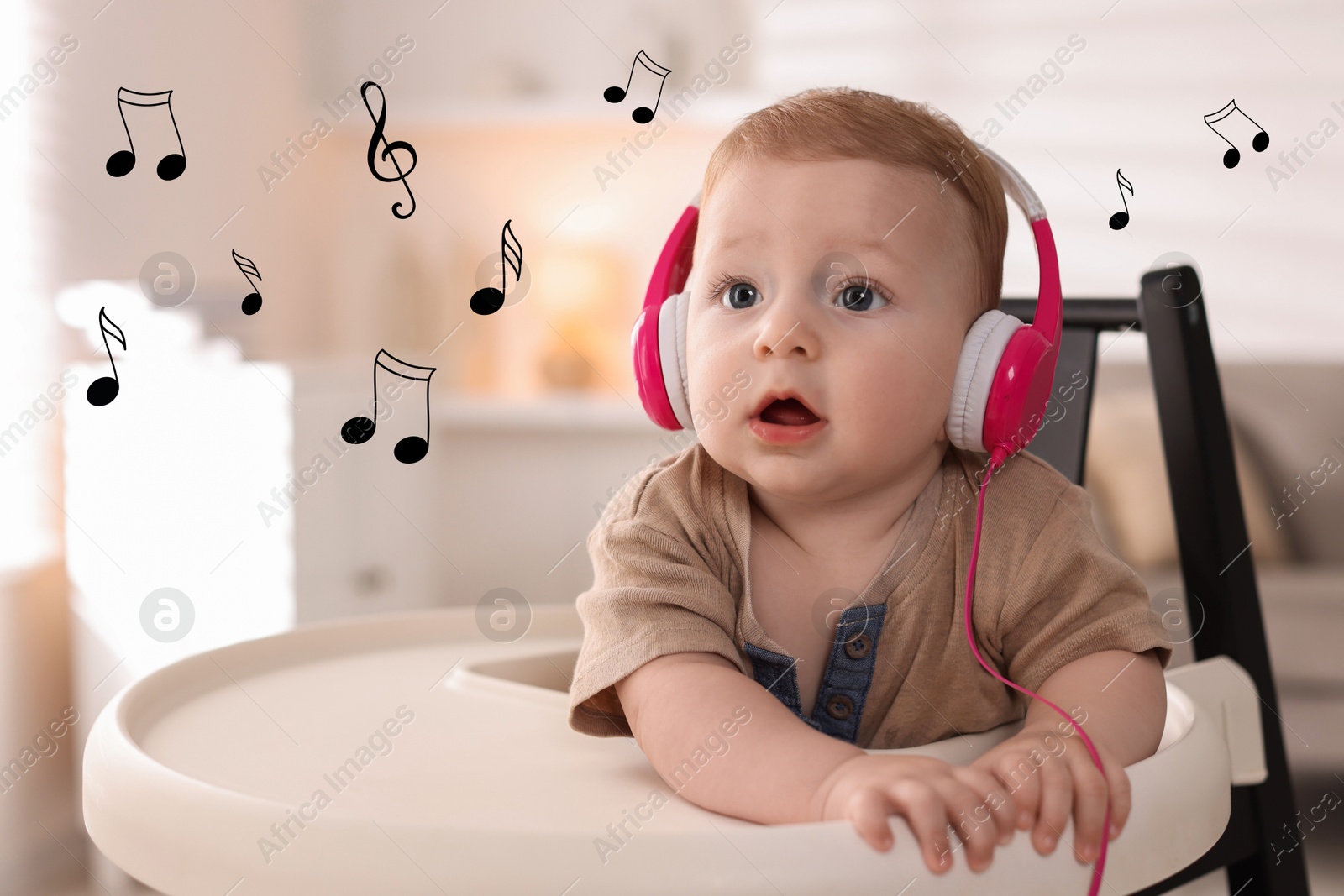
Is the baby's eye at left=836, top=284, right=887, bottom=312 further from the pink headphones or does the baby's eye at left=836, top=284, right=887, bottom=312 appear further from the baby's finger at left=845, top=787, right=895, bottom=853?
the baby's finger at left=845, top=787, right=895, bottom=853

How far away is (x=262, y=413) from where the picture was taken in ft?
5.62

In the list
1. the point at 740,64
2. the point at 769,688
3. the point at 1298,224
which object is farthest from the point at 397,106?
the point at 769,688

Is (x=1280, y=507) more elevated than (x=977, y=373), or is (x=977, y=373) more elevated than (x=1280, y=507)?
(x=977, y=373)

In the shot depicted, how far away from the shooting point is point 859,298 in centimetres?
55

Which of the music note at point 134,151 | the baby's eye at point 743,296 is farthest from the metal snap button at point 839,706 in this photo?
the music note at point 134,151

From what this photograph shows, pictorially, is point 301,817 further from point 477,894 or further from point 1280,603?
point 1280,603

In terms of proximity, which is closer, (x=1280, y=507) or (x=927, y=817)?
(x=927, y=817)

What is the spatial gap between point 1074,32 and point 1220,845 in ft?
6.72

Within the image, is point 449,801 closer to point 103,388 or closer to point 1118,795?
point 1118,795

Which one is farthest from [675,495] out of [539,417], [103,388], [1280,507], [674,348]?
[539,417]

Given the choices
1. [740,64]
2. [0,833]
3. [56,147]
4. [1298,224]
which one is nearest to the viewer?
[0,833]

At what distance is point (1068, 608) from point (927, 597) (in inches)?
2.9

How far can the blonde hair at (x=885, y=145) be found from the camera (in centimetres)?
56

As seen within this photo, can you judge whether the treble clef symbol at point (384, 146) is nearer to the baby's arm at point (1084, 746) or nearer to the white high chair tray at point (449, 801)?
the white high chair tray at point (449, 801)
